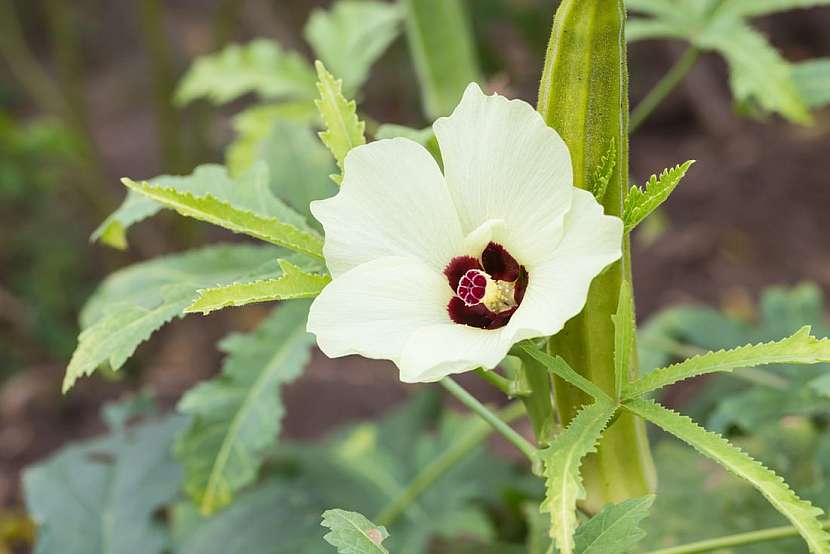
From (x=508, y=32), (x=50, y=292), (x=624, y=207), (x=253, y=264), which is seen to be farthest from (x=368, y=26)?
(x=508, y=32)

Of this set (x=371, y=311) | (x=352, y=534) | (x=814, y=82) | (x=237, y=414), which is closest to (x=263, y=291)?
(x=371, y=311)

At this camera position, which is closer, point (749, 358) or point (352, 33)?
point (749, 358)

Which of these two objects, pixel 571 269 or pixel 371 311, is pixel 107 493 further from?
pixel 571 269

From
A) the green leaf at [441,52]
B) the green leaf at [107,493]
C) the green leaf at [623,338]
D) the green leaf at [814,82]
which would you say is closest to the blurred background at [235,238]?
the green leaf at [441,52]

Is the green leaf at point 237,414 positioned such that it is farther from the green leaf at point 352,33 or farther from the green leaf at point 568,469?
the green leaf at point 352,33

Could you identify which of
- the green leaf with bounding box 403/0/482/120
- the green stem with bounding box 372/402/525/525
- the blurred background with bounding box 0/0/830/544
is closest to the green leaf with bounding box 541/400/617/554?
the green stem with bounding box 372/402/525/525

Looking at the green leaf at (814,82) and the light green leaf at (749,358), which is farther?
the green leaf at (814,82)

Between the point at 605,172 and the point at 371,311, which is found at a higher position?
the point at 605,172
